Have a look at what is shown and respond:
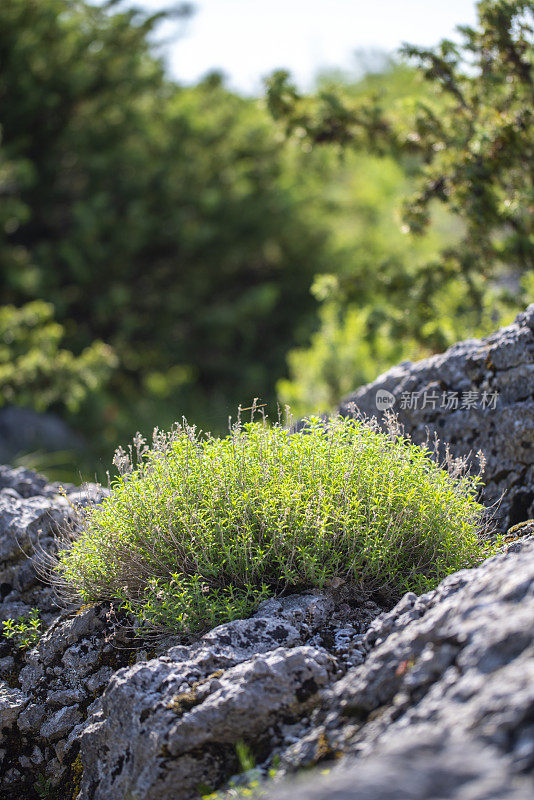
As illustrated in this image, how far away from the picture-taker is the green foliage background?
7055 mm

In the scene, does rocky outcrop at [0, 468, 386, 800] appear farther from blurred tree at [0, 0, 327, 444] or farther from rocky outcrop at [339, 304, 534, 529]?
blurred tree at [0, 0, 327, 444]

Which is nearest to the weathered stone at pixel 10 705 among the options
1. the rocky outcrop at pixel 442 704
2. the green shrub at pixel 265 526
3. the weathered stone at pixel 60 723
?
the weathered stone at pixel 60 723

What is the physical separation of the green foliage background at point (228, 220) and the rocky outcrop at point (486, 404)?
1.70 m

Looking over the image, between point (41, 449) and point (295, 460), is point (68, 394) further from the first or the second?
point (295, 460)

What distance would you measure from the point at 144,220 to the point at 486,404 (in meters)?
10.7

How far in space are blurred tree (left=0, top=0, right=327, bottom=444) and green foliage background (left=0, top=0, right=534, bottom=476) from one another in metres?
0.05

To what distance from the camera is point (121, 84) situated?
14.2 metres

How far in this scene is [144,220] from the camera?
1434 cm

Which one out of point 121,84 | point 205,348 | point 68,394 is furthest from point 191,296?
point 68,394

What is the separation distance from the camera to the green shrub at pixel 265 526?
11.8 feet

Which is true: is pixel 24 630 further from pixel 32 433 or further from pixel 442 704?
pixel 32 433

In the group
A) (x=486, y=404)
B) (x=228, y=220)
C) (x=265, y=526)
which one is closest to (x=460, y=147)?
(x=486, y=404)

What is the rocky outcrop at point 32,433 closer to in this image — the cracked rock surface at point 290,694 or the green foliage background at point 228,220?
the green foliage background at point 228,220

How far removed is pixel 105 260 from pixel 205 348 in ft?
10.6
